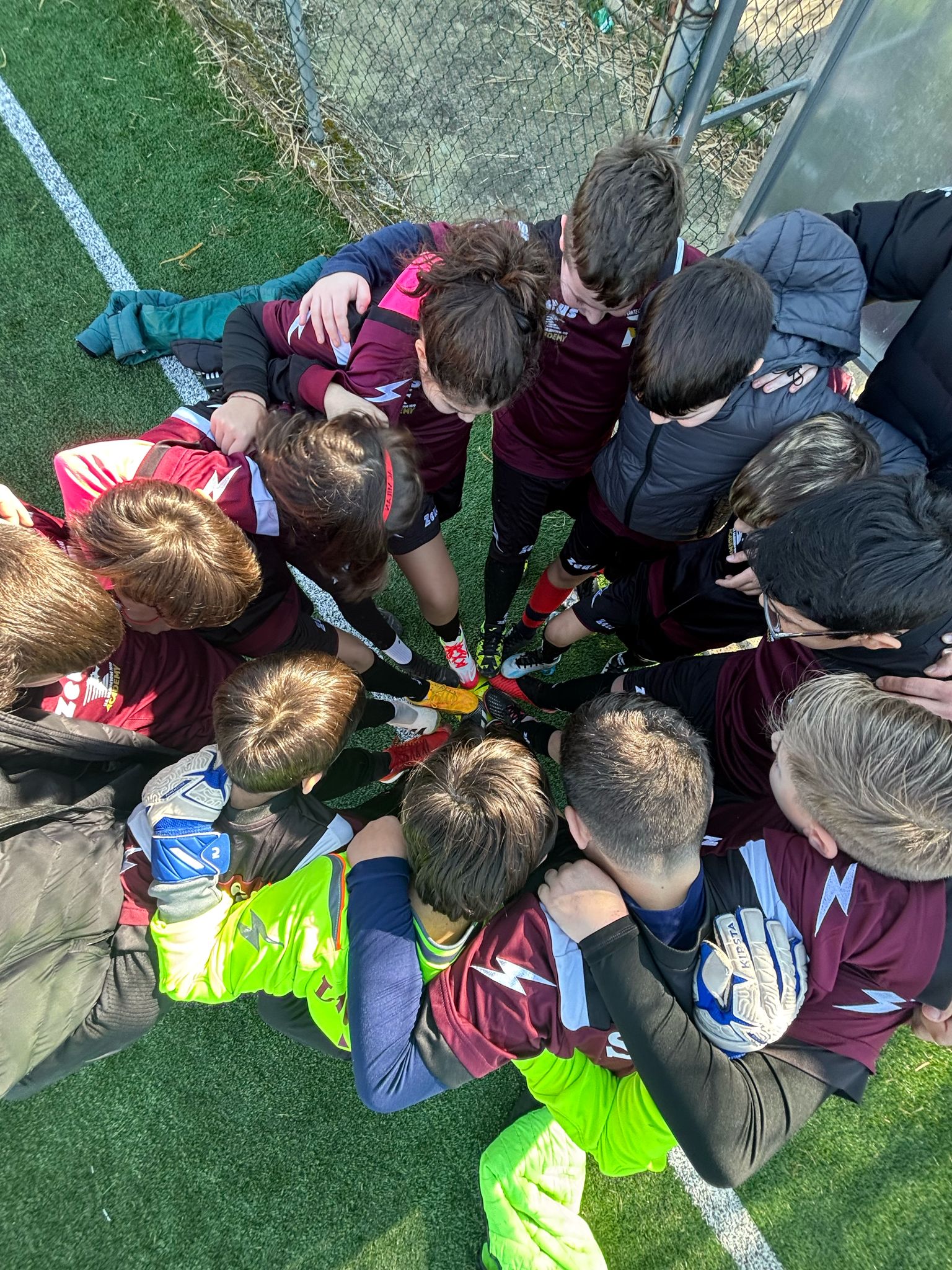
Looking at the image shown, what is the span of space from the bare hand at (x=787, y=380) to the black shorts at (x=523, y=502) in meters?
0.76

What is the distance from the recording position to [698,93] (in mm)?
2428

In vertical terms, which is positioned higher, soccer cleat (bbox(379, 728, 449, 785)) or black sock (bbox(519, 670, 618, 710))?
black sock (bbox(519, 670, 618, 710))

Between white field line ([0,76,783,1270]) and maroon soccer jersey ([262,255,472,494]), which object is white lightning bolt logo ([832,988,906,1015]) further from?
white field line ([0,76,783,1270])

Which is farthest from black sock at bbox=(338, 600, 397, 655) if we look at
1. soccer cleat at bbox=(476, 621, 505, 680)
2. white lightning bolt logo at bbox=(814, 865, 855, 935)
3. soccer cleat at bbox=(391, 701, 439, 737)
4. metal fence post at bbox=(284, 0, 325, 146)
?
metal fence post at bbox=(284, 0, 325, 146)

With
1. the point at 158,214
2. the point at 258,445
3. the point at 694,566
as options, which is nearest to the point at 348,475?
the point at 258,445

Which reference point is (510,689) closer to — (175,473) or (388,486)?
(388,486)

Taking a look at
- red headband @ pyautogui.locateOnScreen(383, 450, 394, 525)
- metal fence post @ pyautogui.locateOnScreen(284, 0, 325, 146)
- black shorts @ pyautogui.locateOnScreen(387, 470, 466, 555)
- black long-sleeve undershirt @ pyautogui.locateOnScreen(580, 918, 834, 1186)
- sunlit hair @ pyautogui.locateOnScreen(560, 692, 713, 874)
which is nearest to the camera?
black long-sleeve undershirt @ pyautogui.locateOnScreen(580, 918, 834, 1186)

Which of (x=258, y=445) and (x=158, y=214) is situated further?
(x=158, y=214)

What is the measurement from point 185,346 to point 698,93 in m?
2.32

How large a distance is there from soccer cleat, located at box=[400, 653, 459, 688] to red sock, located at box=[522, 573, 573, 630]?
424mm

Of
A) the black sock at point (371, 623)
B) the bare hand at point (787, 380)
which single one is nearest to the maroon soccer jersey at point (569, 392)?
the bare hand at point (787, 380)

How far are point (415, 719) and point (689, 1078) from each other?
5.45ft

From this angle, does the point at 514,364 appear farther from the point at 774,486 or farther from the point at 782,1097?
the point at 782,1097

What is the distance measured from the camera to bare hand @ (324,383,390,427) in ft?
6.59
